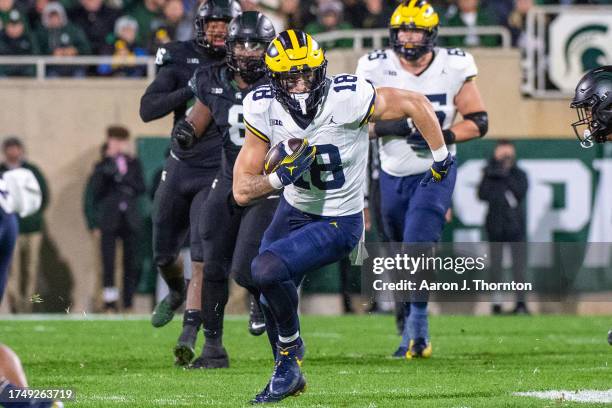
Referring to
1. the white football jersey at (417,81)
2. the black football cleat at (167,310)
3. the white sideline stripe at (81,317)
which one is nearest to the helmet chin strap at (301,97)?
the white football jersey at (417,81)

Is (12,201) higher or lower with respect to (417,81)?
higher

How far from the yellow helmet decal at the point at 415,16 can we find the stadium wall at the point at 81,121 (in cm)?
539

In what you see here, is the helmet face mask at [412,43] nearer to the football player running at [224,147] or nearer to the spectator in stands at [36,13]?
the football player running at [224,147]

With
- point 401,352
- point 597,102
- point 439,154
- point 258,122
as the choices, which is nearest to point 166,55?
point 258,122

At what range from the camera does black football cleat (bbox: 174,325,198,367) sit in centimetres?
778

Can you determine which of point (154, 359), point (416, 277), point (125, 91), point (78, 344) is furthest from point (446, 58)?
point (125, 91)

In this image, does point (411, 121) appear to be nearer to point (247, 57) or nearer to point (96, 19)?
point (247, 57)

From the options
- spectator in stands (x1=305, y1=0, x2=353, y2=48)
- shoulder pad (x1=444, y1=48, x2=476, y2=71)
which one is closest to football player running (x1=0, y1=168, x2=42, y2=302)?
shoulder pad (x1=444, y1=48, x2=476, y2=71)

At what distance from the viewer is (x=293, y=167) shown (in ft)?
19.6

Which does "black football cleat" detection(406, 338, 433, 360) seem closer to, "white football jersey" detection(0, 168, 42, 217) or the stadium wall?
"white football jersey" detection(0, 168, 42, 217)

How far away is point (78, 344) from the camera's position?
957 centimetres

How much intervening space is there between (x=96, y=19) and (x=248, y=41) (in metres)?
7.33

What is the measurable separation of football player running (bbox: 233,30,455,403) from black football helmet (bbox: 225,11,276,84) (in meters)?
0.94

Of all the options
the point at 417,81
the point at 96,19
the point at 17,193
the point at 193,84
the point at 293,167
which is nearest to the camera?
the point at 17,193
